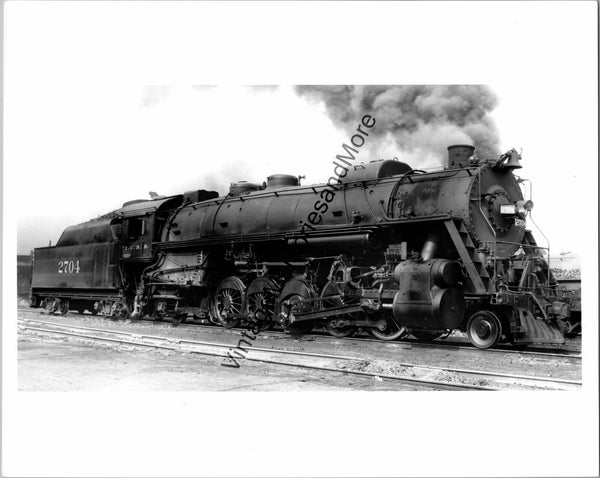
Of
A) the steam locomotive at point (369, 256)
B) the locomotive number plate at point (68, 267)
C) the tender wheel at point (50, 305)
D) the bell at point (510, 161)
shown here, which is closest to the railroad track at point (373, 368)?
the steam locomotive at point (369, 256)

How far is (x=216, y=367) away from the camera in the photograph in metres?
9.11

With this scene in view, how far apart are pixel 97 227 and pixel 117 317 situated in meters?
2.88

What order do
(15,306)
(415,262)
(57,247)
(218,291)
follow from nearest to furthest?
(15,306) → (415,262) → (218,291) → (57,247)

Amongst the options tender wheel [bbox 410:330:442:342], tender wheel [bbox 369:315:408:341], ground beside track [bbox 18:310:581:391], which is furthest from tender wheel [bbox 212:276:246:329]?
tender wheel [bbox 410:330:442:342]

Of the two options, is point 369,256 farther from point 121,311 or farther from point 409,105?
point 121,311

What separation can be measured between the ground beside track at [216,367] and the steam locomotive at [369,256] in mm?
684

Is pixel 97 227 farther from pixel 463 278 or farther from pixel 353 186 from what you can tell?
pixel 463 278

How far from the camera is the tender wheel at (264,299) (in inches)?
519

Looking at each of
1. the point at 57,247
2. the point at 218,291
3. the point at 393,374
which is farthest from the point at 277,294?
the point at 57,247

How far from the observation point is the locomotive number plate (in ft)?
60.4

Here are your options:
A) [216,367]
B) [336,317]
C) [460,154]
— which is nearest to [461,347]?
[336,317]

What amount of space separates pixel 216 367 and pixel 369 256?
391 cm

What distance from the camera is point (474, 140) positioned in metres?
11.1

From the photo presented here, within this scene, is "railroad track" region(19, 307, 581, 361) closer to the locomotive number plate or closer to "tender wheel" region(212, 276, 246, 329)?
"tender wheel" region(212, 276, 246, 329)
